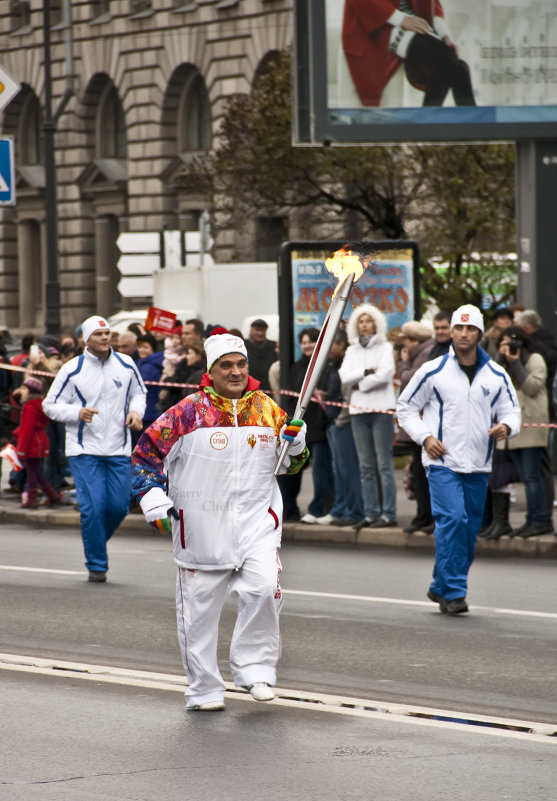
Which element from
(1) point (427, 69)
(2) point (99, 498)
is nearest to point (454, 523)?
(2) point (99, 498)

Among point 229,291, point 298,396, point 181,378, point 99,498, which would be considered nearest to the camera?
point 99,498

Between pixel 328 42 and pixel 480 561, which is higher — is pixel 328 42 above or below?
above

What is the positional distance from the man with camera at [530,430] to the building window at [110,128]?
3504 cm

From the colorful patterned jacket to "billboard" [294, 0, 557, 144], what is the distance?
464 inches

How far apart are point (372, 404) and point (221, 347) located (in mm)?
7422

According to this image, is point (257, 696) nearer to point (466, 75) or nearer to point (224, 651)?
point (224, 651)

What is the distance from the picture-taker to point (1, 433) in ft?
70.0

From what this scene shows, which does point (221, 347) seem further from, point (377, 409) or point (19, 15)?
point (19, 15)

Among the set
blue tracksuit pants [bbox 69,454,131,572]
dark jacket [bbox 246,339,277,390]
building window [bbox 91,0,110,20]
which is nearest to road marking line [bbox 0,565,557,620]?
blue tracksuit pants [bbox 69,454,131,572]

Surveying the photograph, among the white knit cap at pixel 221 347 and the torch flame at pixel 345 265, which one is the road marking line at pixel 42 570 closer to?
the white knit cap at pixel 221 347

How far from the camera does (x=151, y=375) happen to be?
57.7ft

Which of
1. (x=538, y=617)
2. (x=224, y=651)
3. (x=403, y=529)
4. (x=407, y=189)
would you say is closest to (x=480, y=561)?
(x=403, y=529)

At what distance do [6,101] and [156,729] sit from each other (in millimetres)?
10174

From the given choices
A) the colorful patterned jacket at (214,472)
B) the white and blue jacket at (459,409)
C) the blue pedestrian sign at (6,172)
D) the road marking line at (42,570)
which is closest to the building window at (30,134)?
the blue pedestrian sign at (6,172)
